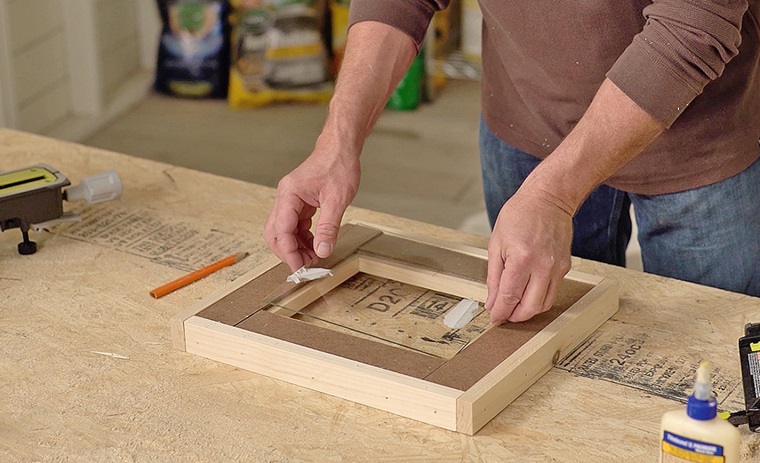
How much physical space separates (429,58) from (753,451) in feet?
10.9

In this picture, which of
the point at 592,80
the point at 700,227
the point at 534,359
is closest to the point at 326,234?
the point at 534,359

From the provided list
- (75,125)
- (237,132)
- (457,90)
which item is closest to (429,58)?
(457,90)

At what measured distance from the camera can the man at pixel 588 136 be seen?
1210 millimetres

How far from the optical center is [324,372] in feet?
3.76

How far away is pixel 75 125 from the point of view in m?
4.04

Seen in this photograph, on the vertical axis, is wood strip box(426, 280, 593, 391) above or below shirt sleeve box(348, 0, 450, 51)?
below

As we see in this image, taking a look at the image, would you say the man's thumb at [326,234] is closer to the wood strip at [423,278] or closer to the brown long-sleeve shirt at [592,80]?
the wood strip at [423,278]

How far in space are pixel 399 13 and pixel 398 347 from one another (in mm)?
604

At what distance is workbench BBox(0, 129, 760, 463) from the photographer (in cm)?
106

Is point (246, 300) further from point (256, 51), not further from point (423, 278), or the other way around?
point (256, 51)

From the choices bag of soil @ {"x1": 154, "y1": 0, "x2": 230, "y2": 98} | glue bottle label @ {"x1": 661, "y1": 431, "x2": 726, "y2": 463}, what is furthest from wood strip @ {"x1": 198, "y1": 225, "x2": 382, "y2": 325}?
bag of soil @ {"x1": 154, "y1": 0, "x2": 230, "y2": 98}

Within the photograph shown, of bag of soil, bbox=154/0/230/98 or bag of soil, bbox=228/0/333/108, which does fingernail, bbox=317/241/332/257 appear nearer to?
bag of soil, bbox=228/0/333/108

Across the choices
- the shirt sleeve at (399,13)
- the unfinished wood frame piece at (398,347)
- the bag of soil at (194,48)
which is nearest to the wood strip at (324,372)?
the unfinished wood frame piece at (398,347)

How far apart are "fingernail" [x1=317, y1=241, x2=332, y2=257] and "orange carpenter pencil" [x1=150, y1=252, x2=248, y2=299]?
0.54 feet
